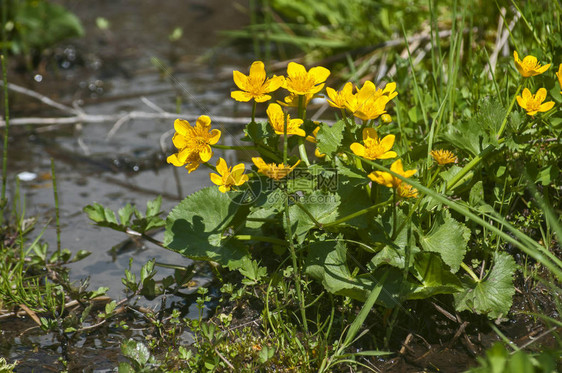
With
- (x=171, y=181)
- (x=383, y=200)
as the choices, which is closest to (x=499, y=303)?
(x=383, y=200)

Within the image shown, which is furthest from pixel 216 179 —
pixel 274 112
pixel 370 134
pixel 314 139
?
pixel 370 134

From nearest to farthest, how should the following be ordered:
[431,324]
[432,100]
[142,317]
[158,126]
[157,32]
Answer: [431,324] < [142,317] < [432,100] < [158,126] < [157,32]

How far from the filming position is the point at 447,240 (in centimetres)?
175

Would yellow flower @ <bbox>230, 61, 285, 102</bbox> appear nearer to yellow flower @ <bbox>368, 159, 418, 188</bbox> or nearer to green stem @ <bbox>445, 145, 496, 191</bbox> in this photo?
yellow flower @ <bbox>368, 159, 418, 188</bbox>

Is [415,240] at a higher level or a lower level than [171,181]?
higher

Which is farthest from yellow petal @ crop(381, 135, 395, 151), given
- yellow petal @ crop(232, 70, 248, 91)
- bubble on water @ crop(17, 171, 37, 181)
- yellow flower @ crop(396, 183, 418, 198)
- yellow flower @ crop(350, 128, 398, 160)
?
bubble on water @ crop(17, 171, 37, 181)

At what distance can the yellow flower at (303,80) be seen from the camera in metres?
1.72

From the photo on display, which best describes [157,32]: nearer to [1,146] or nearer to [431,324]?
[1,146]

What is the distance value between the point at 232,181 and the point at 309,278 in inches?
17.3

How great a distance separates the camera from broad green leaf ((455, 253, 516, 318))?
1707mm

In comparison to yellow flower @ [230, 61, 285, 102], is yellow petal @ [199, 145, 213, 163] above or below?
below

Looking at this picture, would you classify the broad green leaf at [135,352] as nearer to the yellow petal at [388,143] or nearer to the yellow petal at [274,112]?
the yellow petal at [274,112]

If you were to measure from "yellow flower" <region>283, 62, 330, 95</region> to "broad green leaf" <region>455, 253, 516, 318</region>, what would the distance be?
74cm

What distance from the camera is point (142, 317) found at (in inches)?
79.5
